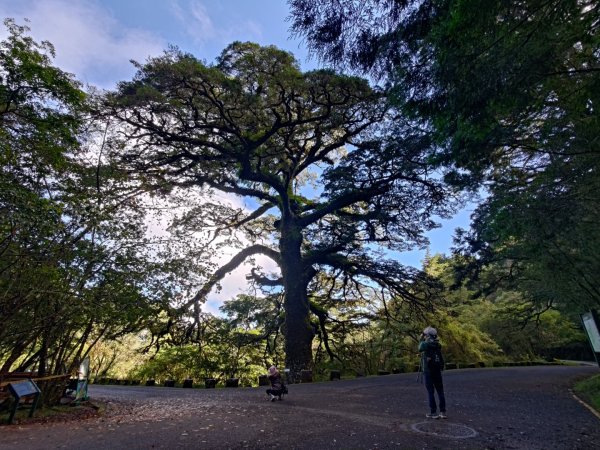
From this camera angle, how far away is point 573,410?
598 centimetres

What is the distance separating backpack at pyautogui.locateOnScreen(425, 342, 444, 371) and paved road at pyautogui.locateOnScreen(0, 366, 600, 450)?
0.75 m

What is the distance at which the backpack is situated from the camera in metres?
5.56

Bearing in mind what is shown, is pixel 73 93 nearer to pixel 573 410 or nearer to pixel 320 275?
pixel 573 410

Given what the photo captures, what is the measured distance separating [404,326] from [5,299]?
53.6ft

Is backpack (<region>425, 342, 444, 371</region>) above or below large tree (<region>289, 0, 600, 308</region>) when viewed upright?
below

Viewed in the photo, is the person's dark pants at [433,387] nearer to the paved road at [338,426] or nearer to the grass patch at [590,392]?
the paved road at [338,426]

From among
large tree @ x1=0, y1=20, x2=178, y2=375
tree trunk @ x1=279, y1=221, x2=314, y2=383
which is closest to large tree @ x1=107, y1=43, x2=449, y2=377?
tree trunk @ x1=279, y1=221, x2=314, y2=383

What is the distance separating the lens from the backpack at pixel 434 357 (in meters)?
5.56

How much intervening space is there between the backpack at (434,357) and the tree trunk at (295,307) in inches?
338

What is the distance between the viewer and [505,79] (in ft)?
12.6

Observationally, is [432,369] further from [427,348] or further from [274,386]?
[274,386]

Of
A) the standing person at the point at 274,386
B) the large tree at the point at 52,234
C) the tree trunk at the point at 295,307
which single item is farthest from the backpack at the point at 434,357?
the tree trunk at the point at 295,307

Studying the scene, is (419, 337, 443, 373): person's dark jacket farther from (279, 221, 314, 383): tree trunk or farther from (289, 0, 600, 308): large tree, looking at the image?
(279, 221, 314, 383): tree trunk

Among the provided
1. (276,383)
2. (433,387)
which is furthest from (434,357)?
(276,383)
